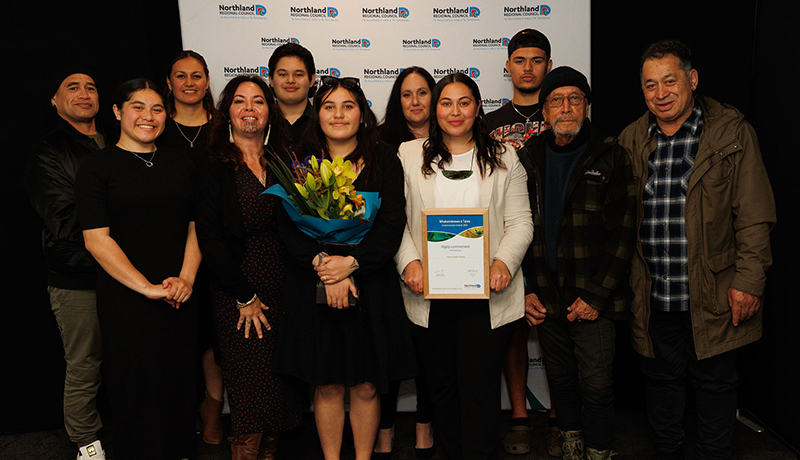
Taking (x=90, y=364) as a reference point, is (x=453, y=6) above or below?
above

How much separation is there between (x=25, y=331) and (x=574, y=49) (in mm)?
4014

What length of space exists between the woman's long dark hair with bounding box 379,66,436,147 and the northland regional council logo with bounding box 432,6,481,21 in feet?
2.39

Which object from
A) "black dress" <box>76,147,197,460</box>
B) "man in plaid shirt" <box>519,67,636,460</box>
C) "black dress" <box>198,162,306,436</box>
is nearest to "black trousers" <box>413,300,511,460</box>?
"man in plaid shirt" <box>519,67,636,460</box>

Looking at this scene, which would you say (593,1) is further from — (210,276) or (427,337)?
(210,276)

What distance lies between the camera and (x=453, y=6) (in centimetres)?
357

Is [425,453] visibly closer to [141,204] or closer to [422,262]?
[422,262]

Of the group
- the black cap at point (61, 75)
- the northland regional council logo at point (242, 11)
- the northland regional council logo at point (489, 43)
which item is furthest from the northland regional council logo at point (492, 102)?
the black cap at point (61, 75)

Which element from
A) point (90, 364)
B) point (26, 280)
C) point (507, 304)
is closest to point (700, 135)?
point (507, 304)

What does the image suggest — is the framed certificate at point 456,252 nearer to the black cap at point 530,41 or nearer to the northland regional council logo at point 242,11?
the black cap at point 530,41

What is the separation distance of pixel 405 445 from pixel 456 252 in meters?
1.49

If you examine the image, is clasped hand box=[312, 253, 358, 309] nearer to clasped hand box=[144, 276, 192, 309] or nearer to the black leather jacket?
clasped hand box=[144, 276, 192, 309]

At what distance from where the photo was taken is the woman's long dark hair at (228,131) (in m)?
2.54

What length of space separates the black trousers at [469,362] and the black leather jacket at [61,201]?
1.88 meters

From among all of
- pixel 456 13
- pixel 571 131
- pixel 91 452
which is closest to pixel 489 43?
pixel 456 13
